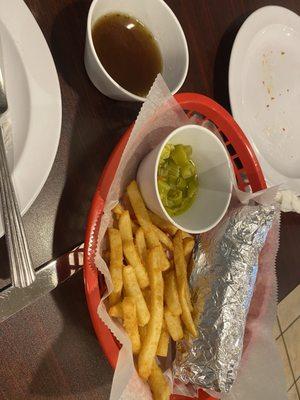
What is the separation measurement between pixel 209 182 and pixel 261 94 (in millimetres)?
421

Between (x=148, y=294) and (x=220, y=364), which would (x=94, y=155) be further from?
(x=220, y=364)

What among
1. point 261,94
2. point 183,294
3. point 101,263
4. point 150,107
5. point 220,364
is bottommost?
point 220,364

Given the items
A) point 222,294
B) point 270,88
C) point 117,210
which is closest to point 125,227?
point 117,210

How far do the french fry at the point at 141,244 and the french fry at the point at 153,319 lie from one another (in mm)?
30

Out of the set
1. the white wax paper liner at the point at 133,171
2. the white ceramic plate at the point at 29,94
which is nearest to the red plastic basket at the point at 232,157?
the white wax paper liner at the point at 133,171

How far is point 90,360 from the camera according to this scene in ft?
3.15

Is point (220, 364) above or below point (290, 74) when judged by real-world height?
below

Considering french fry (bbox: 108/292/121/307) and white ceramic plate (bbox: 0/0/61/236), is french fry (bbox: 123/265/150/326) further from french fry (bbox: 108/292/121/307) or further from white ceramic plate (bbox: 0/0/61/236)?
white ceramic plate (bbox: 0/0/61/236)

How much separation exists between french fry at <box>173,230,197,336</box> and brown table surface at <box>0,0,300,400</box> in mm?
187

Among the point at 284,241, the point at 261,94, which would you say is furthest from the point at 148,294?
the point at 261,94

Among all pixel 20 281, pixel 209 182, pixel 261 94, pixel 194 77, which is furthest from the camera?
pixel 261 94

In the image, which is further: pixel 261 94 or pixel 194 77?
pixel 261 94

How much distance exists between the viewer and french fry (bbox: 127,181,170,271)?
937mm

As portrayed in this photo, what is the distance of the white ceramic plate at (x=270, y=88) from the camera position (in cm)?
122
